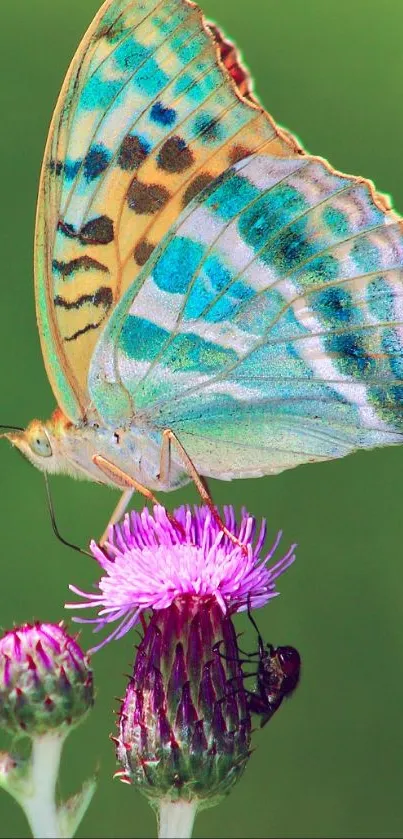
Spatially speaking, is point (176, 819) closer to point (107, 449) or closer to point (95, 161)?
point (107, 449)

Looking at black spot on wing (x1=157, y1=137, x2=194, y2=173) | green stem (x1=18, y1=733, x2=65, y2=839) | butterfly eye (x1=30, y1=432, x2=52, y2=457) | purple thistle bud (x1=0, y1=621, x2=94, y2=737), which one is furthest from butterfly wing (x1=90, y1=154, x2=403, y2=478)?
green stem (x1=18, y1=733, x2=65, y2=839)

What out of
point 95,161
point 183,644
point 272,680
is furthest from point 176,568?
point 95,161

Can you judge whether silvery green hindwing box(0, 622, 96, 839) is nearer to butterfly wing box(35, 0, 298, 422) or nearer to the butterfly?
the butterfly

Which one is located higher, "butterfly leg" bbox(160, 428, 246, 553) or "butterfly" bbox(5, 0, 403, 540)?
"butterfly" bbox(5, 0, 403, 540)

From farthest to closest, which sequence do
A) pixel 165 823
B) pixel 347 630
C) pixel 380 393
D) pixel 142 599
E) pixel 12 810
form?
pixel 347 630
pixel 12 810
pixel 380 393
pixel 142 599
pixel 165 823

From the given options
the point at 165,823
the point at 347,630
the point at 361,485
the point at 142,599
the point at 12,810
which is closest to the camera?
the point at 165,823

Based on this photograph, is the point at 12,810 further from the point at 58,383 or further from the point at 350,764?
the point at 58,383

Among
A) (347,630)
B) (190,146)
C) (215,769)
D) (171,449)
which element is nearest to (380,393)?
(171,449)
